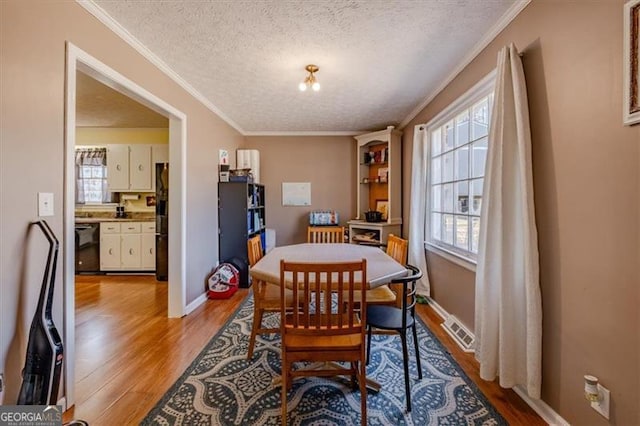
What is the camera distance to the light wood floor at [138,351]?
68.4 inches

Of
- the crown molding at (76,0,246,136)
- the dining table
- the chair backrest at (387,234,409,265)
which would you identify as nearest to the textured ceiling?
the crown molding at (76,0,246,136)

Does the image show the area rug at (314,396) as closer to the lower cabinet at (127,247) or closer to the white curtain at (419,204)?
the white curtain at (419,204)

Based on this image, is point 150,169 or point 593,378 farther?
point 150,169

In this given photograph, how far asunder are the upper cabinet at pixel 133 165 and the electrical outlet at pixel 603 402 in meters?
5.47

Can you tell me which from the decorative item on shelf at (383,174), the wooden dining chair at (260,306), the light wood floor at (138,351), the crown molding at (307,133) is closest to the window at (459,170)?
the light wood floor at (138,351)

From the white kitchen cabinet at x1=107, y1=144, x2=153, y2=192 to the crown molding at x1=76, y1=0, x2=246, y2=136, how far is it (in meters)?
1.98

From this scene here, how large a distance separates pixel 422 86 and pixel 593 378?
2756 millimetres

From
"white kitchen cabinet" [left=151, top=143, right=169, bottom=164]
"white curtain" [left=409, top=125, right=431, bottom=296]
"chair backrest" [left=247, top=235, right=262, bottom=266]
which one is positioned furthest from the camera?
"white kitchen cabinet" [left=151, top=143, right=169, bottom=164]

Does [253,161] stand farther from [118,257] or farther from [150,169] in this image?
[118,257]

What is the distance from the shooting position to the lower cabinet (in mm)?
4805

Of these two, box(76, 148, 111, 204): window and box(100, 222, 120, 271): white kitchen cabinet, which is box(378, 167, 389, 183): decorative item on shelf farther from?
box(76, 148, 111, 204): window

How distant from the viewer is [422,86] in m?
3.14

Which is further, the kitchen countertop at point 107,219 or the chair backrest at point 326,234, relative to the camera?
the kitchen countertop at point 107,219

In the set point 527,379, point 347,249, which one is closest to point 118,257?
point 347,249
